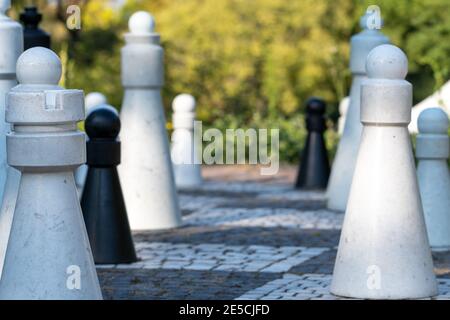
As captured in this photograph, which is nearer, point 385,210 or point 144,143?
point 385,210

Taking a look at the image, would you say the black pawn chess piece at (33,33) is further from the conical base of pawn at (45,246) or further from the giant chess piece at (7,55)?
the conical base of pawn at (45,246)

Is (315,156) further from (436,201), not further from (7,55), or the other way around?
(7,55)

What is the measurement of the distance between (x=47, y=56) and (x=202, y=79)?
1894 centimetres

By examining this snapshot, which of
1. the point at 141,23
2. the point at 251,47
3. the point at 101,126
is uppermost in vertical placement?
the point at 251,47

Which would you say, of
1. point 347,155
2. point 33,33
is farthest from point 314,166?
point 33,33

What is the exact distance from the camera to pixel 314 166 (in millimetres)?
14305

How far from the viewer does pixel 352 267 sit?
7266 millimetres

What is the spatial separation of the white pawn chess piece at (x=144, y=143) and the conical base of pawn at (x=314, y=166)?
3667mm

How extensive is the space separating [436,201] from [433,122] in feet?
2.10

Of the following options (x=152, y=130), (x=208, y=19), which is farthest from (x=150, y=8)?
(x=152, y=130)

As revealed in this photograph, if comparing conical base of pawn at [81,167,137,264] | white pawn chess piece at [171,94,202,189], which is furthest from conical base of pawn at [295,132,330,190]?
conical base of pawn at [81,167,137,264]

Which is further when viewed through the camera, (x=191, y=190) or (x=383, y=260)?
(x=191, y=190)

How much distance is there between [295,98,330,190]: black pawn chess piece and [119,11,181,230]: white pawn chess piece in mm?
3671
